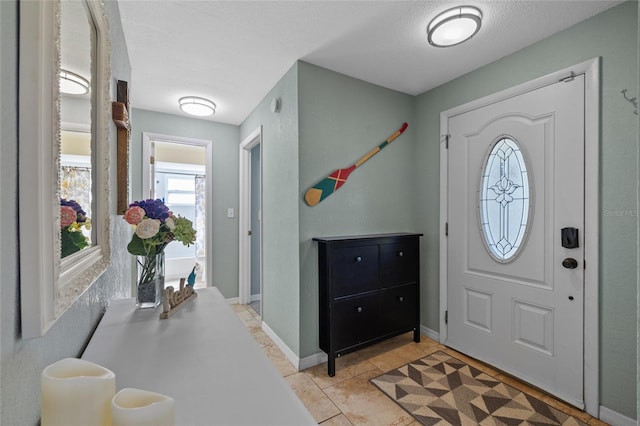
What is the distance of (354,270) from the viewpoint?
225 centimetres

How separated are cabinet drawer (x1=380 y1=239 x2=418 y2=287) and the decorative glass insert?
61 centimetres

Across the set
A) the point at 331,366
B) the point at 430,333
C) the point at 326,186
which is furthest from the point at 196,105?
the point at 430,333

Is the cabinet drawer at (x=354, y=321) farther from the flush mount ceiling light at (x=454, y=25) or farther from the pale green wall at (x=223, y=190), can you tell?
the pale green wall at (x=223, y=190)

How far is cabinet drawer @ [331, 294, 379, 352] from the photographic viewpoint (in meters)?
2.17

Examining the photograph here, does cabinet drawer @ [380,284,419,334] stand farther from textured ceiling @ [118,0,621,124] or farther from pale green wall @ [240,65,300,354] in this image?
textured ceiling @ [118,0,621,124]

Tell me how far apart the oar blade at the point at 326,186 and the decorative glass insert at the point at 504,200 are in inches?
44.9

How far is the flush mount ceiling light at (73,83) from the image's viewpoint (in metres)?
0.62

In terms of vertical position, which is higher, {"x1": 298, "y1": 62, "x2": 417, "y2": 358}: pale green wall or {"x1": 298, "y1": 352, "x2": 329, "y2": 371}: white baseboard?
{"x1": 298, "y1": 62, "x2": 417, "y2": 358}: pale green wall

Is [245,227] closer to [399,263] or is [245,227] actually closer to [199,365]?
[399,263]

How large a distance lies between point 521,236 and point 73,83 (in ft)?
8.49

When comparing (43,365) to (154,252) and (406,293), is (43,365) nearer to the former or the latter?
(154,252)

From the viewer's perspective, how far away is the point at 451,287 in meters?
2.56

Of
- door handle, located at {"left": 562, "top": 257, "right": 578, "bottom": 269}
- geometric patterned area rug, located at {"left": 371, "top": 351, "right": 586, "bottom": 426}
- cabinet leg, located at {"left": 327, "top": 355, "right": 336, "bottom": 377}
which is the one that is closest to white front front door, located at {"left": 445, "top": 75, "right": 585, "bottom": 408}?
door handle, located at {"left": 562, "top": 257, "right": 578, "bottom": 269}

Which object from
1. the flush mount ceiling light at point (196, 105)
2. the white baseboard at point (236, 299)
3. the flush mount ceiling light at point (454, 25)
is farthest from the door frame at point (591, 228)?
the white baseboard at point (236, 299)
